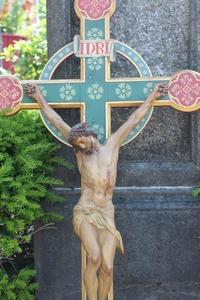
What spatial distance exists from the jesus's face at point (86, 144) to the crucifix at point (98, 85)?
317 mm

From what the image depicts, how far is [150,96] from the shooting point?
4211 mm

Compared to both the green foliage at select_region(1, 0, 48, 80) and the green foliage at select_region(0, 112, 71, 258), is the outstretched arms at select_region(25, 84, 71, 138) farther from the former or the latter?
the green foliage at select_region(1, 0, 48, 80)

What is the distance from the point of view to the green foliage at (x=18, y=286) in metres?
4.30

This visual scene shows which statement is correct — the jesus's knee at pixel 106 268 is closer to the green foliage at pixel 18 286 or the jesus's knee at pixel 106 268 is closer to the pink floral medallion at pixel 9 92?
the green foliage at pixel 18 286

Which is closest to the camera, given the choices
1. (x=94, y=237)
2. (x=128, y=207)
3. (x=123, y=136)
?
(x=94, y=237)

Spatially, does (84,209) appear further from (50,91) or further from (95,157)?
(50,91)

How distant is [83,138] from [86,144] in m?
0.04

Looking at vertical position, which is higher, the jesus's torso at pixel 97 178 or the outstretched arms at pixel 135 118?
the outstretched arms at pixel 135 118

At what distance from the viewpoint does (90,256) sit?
3.81m

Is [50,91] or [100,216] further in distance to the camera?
[50,91]

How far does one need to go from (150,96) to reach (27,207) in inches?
44.8

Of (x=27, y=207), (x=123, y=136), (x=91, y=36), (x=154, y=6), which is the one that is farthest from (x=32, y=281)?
(x=154, y=6)

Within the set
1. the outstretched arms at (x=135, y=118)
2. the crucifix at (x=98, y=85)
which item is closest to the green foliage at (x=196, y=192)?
the crucifix at (x=98, y=85)

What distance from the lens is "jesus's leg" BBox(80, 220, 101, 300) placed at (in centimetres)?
381
